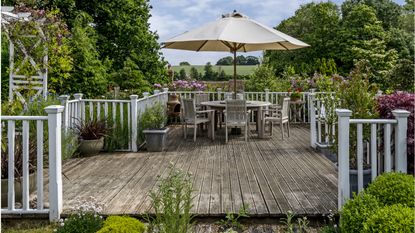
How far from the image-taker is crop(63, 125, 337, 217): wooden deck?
3.67 metres

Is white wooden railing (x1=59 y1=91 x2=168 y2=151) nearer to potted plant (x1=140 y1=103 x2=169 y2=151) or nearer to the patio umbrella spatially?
potted plant (x1=140 y1=103 x2=169 y2=151)

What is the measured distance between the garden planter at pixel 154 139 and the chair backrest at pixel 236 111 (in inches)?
52.2

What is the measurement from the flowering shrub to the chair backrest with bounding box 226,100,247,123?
4226 millimetres

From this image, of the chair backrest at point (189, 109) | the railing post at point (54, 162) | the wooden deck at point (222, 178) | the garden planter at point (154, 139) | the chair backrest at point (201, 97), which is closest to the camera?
the railing post at point (54, 162)

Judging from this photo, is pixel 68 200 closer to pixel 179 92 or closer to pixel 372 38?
pixel 179 92

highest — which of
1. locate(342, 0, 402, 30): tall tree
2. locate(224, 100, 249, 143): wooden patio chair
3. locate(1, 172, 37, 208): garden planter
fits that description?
locate(342, 0, 402, 30): tall tree

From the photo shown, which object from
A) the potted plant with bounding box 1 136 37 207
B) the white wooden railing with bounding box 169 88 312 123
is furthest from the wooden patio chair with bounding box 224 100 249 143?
the potted plant with bounding box 1 136 37 207

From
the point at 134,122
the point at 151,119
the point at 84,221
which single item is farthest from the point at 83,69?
the point at 84,221

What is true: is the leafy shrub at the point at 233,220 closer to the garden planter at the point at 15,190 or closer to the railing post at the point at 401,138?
the railing post at the point at 401,138

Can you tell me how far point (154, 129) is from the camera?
687 centimetres

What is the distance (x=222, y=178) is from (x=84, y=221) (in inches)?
78.5

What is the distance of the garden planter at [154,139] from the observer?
666 centimetres

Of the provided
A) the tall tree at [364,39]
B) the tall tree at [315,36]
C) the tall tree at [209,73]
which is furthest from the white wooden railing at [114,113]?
the tall tree at [315,36]

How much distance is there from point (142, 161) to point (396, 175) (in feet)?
12.2
